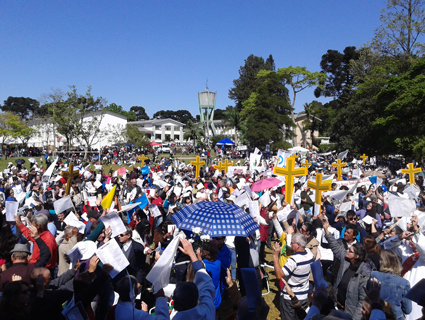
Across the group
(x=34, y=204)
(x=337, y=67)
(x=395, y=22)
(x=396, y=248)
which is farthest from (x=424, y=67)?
(x=337, y=67)

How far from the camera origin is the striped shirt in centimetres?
426

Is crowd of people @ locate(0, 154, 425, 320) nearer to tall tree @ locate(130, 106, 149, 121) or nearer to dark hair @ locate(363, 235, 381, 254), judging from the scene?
dark hair @ locate(363, 235, 381, 254)

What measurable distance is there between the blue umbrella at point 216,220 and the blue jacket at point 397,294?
1687 mm

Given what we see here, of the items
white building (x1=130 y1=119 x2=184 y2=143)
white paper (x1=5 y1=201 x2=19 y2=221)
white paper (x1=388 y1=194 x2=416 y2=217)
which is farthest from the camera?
white building (x1=130 y1=119 x2=184 y2=143)

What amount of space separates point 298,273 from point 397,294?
1.07m

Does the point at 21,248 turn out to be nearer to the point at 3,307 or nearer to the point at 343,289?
the point at 3,307

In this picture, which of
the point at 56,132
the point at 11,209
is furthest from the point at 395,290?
the point at 56,132

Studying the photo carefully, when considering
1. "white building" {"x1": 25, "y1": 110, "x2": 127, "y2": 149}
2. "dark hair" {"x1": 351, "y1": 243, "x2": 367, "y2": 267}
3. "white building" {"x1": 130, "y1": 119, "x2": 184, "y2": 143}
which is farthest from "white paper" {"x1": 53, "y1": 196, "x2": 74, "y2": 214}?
"white building" {"x1": 130, "y1": 119, "x2": 184, "y2": 143}

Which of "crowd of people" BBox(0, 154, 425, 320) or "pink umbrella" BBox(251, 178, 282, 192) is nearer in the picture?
"crowd of people" BBox(0, 154, 425, 320)

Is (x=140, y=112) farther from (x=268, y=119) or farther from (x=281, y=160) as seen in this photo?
(x=281, y=160)

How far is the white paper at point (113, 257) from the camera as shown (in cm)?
363

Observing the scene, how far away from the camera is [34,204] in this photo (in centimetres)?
820

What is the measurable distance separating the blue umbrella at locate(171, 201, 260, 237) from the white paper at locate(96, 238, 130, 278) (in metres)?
1.15

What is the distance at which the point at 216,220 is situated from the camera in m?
4.75
